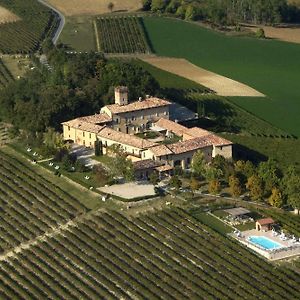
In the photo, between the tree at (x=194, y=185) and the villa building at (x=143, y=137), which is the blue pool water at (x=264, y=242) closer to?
the tree at (x=194, y=185)

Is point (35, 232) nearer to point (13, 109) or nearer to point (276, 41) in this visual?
point (13, 109)

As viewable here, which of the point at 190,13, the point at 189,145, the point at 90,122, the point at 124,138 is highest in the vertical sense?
the point at 189,145

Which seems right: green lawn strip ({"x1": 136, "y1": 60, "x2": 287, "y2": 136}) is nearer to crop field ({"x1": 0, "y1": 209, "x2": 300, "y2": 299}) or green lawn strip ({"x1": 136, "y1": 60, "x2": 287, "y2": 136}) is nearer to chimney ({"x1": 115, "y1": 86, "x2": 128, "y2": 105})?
chimney ({"x1": 115, "y1": 86, "x2": 128, "y2": 105})

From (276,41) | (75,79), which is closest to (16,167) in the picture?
(75,79)

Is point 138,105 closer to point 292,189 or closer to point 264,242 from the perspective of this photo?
point 292,189

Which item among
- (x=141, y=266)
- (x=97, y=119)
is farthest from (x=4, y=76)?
(x=141, y=266)
